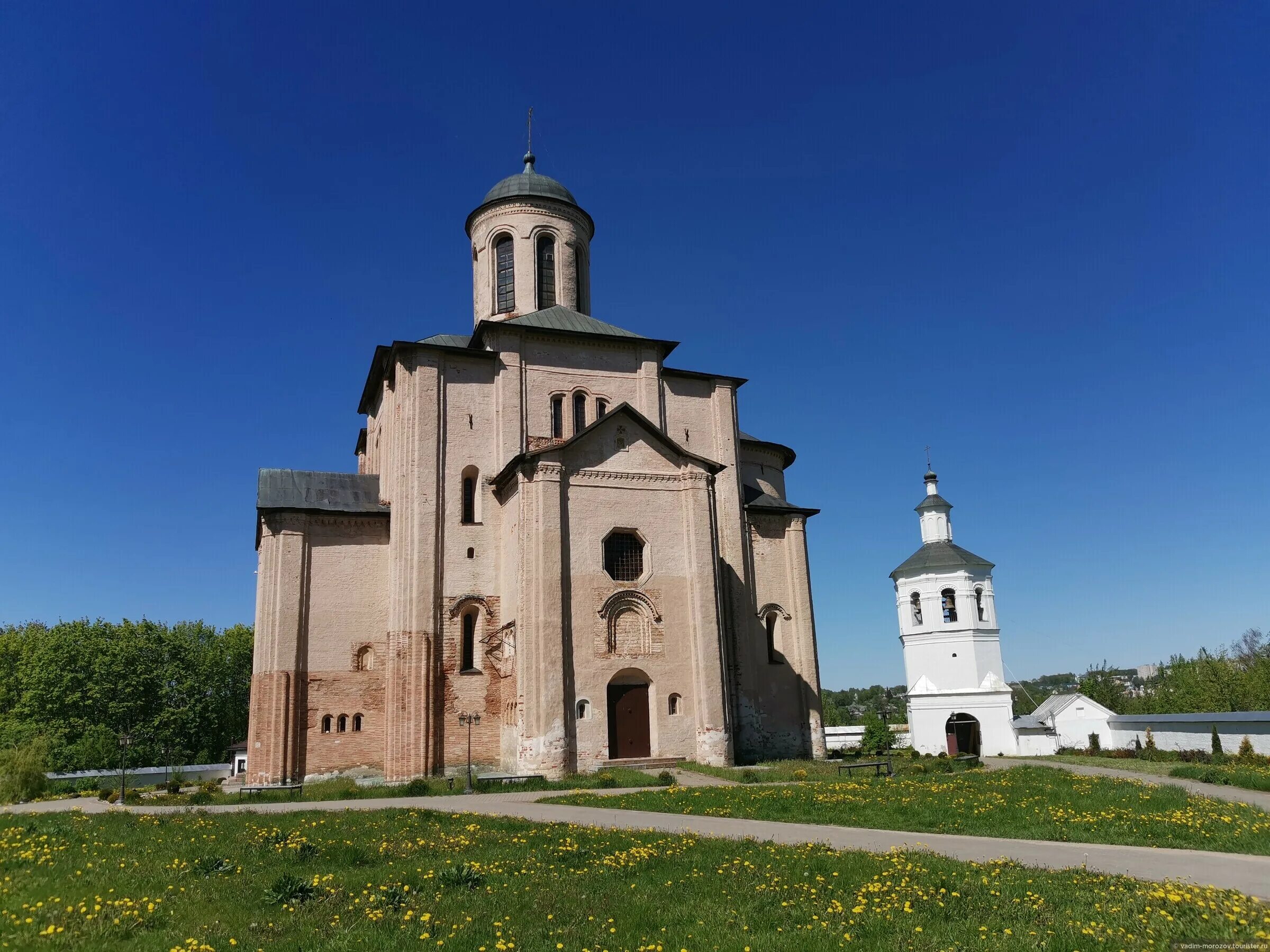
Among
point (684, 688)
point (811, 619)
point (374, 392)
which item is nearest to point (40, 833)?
point (684, 688)

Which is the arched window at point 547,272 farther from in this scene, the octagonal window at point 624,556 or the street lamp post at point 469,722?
the street lamp post at point 469,722

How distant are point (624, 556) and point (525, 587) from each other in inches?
130

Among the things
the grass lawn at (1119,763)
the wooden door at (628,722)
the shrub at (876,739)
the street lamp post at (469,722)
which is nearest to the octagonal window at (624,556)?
the wooden door at (628,722)

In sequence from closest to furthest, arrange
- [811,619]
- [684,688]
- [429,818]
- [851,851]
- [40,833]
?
[851,851] < [40,833] < [429,818] < [684,688] < [811,619]

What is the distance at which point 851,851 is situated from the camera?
1009 centimetres

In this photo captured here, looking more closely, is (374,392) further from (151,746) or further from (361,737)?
(151,746)

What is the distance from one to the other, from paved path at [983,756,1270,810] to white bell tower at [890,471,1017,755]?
6055 mm

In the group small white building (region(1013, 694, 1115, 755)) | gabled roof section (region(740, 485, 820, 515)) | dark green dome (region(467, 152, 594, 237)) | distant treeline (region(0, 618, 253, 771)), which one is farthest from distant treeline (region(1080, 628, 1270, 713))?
distant treeline (region(0, 618, 253, 771))

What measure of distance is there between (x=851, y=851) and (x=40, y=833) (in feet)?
35.3

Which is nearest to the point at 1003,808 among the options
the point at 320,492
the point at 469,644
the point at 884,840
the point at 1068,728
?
the point at 884,840

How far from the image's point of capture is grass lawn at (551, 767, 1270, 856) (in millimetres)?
11344

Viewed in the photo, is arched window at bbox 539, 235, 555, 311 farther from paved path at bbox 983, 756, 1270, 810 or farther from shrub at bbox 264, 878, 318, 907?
shrub at bbox 264, 878, 318, 907

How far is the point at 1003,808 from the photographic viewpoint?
13.7 metres

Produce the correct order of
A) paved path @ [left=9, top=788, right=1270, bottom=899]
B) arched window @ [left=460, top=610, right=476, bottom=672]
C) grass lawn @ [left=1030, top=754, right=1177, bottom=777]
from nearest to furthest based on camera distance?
paved path @ [left=9, top=788, right=1270, bottom=899]
grass lawn @ [left=1030, top=754, right=1177, bottom=777]
arched window @ [left=460, top=610, right=476, bottom=672]
